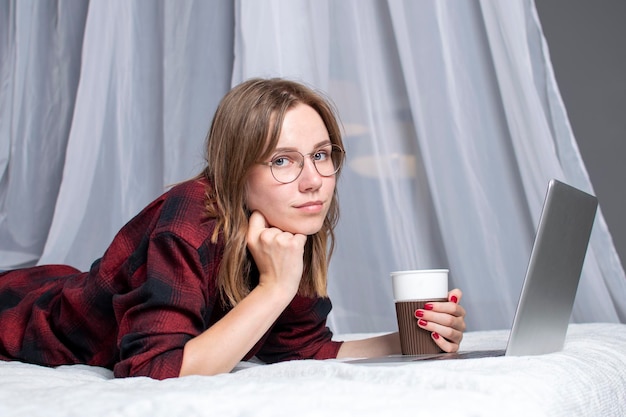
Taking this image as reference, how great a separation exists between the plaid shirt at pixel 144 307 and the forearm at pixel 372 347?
0.02 meters

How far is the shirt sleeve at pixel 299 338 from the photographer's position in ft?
4.47

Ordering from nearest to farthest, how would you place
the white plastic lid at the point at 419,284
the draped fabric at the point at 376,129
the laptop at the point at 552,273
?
the laptop at the point at 552,273
the white plastic lid at the point at 419,284
the draped fabric at the point at 376,129

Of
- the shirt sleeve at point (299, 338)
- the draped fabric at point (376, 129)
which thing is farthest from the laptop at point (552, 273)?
the draped fabric at point (376, 129)

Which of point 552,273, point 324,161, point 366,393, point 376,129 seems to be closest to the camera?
point 366,393

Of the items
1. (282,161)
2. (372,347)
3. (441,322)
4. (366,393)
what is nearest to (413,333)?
(441,322)

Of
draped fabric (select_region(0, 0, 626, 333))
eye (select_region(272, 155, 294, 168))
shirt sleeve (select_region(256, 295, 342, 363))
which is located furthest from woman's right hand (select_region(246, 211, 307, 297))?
draped fabric (select_region(0, 0, 626, 333))

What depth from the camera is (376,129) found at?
7.44 ft

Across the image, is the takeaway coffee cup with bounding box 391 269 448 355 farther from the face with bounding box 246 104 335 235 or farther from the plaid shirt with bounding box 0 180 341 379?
the plaid shirt with bounding box 0 180 341 379

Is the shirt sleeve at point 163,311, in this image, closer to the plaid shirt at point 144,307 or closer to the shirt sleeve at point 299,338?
the plaid shirt at point 144,307

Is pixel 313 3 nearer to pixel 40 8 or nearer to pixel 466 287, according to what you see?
pixel 466 287

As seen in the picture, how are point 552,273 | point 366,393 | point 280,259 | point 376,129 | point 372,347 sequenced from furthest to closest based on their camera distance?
→ point 376,129
point 372,347
point 280,259
point 552,273
point 366,393

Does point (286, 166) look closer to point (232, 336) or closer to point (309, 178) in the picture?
point (309, 178)

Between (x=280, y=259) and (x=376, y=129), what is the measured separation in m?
1.28

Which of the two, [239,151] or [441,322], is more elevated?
[239,151]
